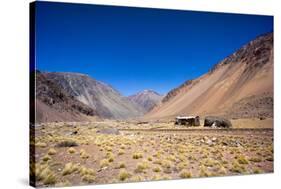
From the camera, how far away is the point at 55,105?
16453 millimetres

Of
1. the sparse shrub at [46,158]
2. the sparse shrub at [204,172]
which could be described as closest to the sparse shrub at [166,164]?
the sparse shrub at [204,172]

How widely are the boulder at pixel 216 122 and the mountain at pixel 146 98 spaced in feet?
6.54

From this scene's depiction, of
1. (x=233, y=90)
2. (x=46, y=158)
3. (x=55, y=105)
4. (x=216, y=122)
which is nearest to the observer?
(x=46, y=158)

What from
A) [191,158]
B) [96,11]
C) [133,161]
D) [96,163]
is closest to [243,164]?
[191,158]

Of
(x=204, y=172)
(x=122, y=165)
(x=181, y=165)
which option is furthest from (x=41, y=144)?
(x=204, y=172)

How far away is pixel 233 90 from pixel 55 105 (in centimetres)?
709

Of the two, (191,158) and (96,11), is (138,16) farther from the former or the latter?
(191,158)

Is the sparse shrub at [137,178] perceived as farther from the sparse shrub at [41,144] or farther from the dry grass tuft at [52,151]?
the sparse shrub at [41,144]

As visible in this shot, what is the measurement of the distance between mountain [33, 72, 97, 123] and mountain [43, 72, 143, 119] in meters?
0.18

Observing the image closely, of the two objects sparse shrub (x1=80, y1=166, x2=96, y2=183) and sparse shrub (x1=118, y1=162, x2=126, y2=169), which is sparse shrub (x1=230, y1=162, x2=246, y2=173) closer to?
sparse shrub (x1=118, y1=162, x2=126, y2=169)

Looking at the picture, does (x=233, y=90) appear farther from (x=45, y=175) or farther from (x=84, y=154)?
(x=45, y=175)

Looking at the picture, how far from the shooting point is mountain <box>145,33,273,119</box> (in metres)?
18.9

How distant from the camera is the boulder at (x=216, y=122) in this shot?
1897 centimetres

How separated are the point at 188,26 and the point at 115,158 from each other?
5.27 meters
